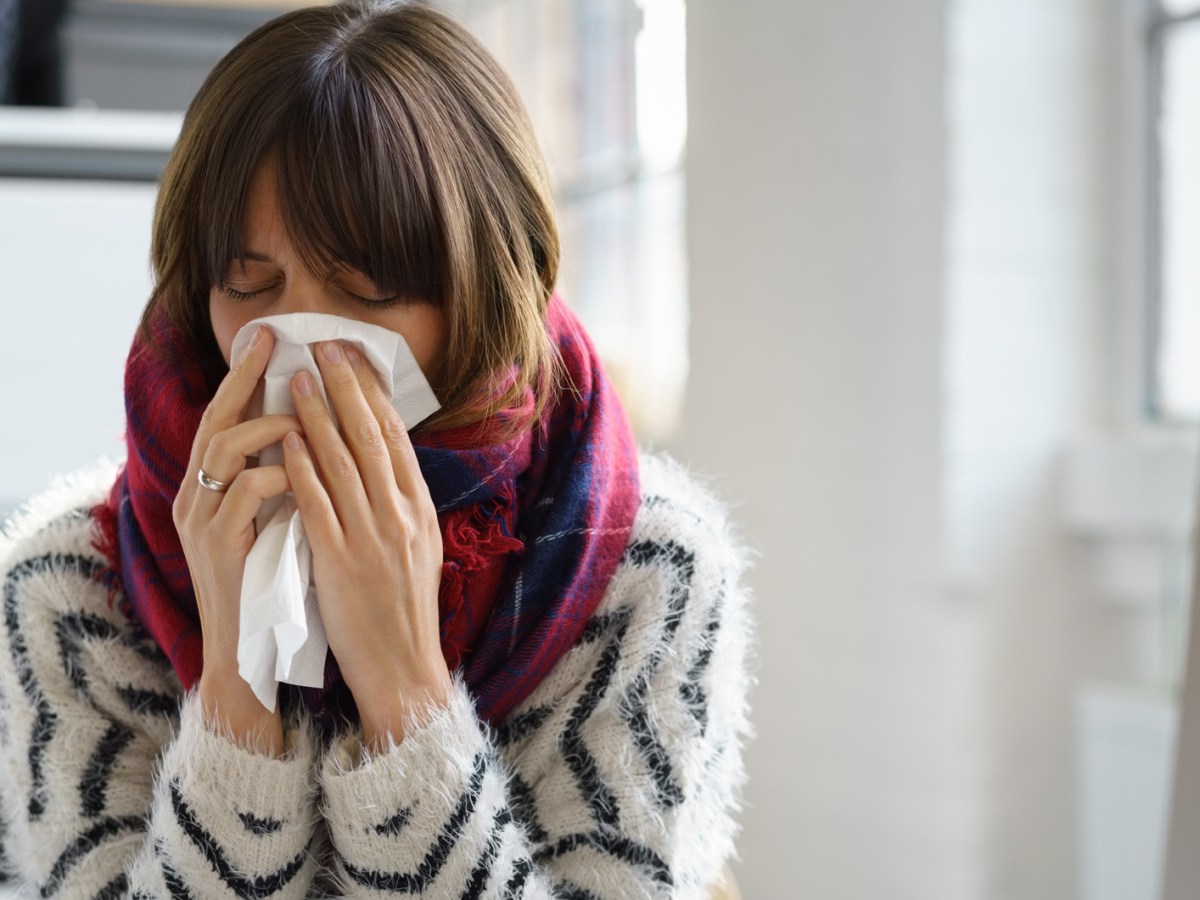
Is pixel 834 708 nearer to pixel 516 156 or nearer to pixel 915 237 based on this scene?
pixel 915 237

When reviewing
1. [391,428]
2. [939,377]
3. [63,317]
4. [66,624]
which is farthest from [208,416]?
[939,377]

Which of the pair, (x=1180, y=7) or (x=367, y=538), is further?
(x=1180, y=7)

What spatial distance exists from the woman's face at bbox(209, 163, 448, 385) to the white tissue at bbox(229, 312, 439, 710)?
0.04 feet

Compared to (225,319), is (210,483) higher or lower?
lower

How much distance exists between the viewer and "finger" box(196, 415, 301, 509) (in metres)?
0.88

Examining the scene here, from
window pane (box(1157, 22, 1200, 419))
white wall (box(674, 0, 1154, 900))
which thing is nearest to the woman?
white wall (box(674, 0, 1154, 900))

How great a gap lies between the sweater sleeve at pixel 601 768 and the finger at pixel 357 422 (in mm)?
173

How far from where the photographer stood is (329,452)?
0.89 meters

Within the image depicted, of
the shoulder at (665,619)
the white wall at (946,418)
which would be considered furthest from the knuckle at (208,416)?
the white wall at (946,418)

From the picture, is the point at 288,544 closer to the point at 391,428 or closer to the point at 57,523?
the point at 391,428

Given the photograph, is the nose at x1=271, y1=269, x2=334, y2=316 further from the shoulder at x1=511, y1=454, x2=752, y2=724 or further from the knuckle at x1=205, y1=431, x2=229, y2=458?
the shoulder at x1=511, y1=454, x2=752, y2=724

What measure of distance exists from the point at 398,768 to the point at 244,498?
22cm

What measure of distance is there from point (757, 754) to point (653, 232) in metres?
1.15

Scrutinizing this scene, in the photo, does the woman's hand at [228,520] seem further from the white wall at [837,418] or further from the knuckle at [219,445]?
the white wall at [837,418]
